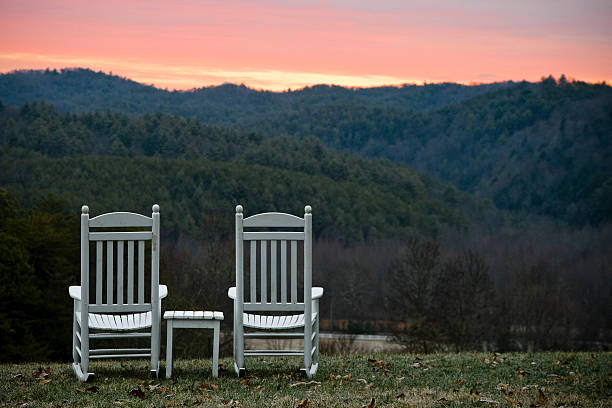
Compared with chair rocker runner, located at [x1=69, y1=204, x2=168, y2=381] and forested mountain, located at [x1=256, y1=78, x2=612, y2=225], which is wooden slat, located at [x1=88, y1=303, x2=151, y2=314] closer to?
chair rocker runner, located at [x1=69, y1=204, x2=168, y2=381]

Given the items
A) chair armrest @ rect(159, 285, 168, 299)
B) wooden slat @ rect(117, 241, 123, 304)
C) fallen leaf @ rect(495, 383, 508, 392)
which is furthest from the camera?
chair armrest @ rect(159, 285, 168, 299)

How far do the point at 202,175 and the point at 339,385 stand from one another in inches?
3398

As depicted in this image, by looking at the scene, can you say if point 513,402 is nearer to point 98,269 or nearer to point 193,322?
point 193,322

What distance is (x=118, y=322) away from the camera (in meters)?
7.19

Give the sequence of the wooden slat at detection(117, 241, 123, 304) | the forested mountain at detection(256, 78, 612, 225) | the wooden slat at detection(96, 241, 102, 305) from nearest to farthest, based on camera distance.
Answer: the wooden slat at detection(96, 241, 102, 305) → the wooden slat at detection(117, 241, 123, 304) → the forested mountain at detection(256, 78, 612, 225)

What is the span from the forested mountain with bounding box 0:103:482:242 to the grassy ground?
63.1 m

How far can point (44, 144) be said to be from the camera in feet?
300

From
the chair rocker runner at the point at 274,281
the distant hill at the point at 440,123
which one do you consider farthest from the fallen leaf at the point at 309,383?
the distant hill at the point at 440,123

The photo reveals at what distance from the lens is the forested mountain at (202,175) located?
258ft

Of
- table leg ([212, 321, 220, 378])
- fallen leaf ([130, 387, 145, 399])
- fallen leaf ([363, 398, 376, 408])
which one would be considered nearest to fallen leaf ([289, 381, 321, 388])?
table leg ([212, 321, 220, 378])

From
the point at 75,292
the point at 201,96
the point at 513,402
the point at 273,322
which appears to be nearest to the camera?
the point at 513,402

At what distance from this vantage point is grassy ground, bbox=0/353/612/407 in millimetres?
6078

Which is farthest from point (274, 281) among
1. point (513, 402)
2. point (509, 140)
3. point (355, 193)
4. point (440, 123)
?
point (440, 123)

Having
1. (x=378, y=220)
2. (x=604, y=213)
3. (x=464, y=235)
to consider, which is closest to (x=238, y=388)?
(x=378, y=220)
